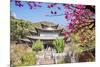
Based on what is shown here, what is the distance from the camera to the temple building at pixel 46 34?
175cm

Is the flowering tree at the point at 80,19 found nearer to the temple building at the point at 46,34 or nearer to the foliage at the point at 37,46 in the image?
the temple building at the point at 46,34

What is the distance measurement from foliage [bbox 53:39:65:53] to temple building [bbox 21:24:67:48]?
33mm

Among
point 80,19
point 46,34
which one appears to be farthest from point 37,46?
point 80,19

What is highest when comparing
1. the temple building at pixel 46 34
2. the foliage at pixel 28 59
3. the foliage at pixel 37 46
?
the temple building at pixel 46 34

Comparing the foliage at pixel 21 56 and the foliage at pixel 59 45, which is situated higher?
the foliage at pixel 59 45

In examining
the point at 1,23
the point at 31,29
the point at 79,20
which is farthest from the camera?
the point at 79,20

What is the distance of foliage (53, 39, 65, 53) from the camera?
5.93 ft

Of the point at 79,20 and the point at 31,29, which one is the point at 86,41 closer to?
the point at 79,20

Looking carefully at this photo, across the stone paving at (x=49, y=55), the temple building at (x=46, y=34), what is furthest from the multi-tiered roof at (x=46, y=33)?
the stone paving at (x=49, y=55)

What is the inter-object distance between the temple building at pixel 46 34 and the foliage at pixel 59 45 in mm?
33

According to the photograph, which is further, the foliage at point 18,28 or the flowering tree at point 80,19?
the flowering tree at point 80,19

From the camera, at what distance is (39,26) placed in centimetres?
177

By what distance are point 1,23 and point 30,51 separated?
0.34 meters
